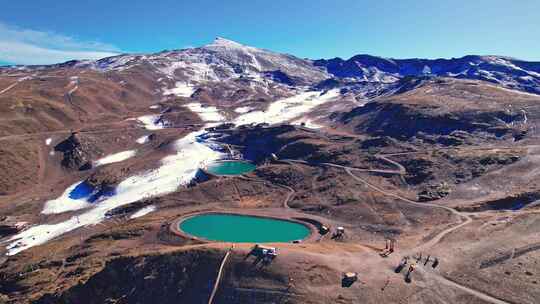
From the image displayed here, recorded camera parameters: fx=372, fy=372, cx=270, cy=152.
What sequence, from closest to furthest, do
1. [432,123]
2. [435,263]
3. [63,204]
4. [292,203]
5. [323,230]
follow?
[435,263] < [323,230] < [292,203] < [63,204] < [432,123]

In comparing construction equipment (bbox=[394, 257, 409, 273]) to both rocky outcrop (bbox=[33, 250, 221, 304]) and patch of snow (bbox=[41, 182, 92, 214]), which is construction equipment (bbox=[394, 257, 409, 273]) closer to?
rocky outcrop (bbox=[33, 250, 221, 304])

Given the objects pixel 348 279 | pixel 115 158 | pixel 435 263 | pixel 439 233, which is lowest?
pixel 348 279

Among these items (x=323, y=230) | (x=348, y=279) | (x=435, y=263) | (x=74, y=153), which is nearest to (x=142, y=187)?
(x=74, y=153)

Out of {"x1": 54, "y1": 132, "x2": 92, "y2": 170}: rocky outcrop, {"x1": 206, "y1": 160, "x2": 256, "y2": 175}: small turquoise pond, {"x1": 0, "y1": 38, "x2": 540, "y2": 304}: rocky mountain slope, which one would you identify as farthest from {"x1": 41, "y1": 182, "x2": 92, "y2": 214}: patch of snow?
{"x1": 206, "y1": 160, "x2": 256, "y2": 175}: small turquoise pond

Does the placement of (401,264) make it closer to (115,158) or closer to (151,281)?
(151,281)

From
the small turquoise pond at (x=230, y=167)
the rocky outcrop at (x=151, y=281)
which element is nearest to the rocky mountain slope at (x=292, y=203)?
the rocky outcrop at (x=151, y=281)

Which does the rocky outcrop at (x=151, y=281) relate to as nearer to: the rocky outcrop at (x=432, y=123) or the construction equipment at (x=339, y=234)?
the construction equipment at (x=339, y=234)

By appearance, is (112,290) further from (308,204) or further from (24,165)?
(24,165)
